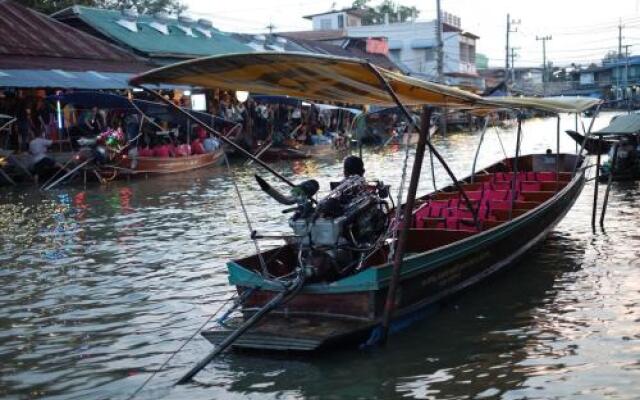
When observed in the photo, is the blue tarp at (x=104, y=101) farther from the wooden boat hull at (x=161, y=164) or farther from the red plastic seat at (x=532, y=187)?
the red plastic seat at (x=532, y=187)

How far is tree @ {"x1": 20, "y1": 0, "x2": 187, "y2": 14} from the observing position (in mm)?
34812

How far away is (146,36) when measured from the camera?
31047 millimetres

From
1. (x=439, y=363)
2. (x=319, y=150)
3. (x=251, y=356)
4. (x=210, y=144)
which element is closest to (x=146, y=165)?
(x=210, y=144)

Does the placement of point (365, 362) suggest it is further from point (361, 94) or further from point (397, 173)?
point (397, 173)

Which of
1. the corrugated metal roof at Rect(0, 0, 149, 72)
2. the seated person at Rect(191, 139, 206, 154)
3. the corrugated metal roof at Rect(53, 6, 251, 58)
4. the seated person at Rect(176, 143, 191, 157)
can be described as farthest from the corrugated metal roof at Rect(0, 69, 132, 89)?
the corrugated metal roof at Rect(53, 6, 251, 58)

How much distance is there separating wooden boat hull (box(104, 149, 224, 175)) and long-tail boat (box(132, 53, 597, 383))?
14.3 m

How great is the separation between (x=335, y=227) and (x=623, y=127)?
29.9ft

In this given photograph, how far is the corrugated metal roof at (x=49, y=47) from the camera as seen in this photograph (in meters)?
23.8

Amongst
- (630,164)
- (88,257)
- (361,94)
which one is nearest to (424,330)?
(361,94)

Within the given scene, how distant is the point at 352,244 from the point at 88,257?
583cm

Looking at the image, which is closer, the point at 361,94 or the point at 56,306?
the point at 361,94

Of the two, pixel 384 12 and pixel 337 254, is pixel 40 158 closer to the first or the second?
pixel 337 254

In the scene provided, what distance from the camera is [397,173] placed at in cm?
2305

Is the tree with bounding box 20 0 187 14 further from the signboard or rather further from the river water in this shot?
the river water
